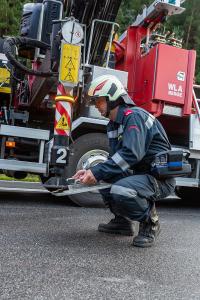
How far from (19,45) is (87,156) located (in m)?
1.62

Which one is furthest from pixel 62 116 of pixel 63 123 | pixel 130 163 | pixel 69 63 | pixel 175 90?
pixel 175 90

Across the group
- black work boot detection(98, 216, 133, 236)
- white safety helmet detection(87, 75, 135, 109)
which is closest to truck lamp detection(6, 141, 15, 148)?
black work boot detection(98, 216, 133, 236)

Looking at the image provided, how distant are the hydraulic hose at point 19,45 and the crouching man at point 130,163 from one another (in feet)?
4.79

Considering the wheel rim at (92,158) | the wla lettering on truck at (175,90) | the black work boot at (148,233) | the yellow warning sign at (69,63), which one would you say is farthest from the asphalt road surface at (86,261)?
the wla lettering on truck at (175,90)

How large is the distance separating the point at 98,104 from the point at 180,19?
15795 millimetres

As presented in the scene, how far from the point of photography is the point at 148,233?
12.8 ft

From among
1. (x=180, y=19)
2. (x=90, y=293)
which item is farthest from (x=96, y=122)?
(x=180, y=19)

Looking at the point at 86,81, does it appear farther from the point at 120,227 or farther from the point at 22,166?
the point at 120,227

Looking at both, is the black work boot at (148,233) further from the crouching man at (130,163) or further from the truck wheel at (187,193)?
the truck wheel at (187,193)

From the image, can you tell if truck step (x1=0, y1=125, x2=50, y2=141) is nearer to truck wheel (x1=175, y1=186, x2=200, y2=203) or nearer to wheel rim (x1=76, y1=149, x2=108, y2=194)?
wheel rim (x1=76, y1=149, x2=108, y2=194)

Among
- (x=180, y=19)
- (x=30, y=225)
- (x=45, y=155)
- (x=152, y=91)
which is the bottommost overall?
(x=30, y=225)

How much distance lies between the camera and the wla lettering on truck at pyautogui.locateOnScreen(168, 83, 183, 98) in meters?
6.01

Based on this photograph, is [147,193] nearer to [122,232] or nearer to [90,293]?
[122,232]

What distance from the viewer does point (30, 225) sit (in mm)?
4395
